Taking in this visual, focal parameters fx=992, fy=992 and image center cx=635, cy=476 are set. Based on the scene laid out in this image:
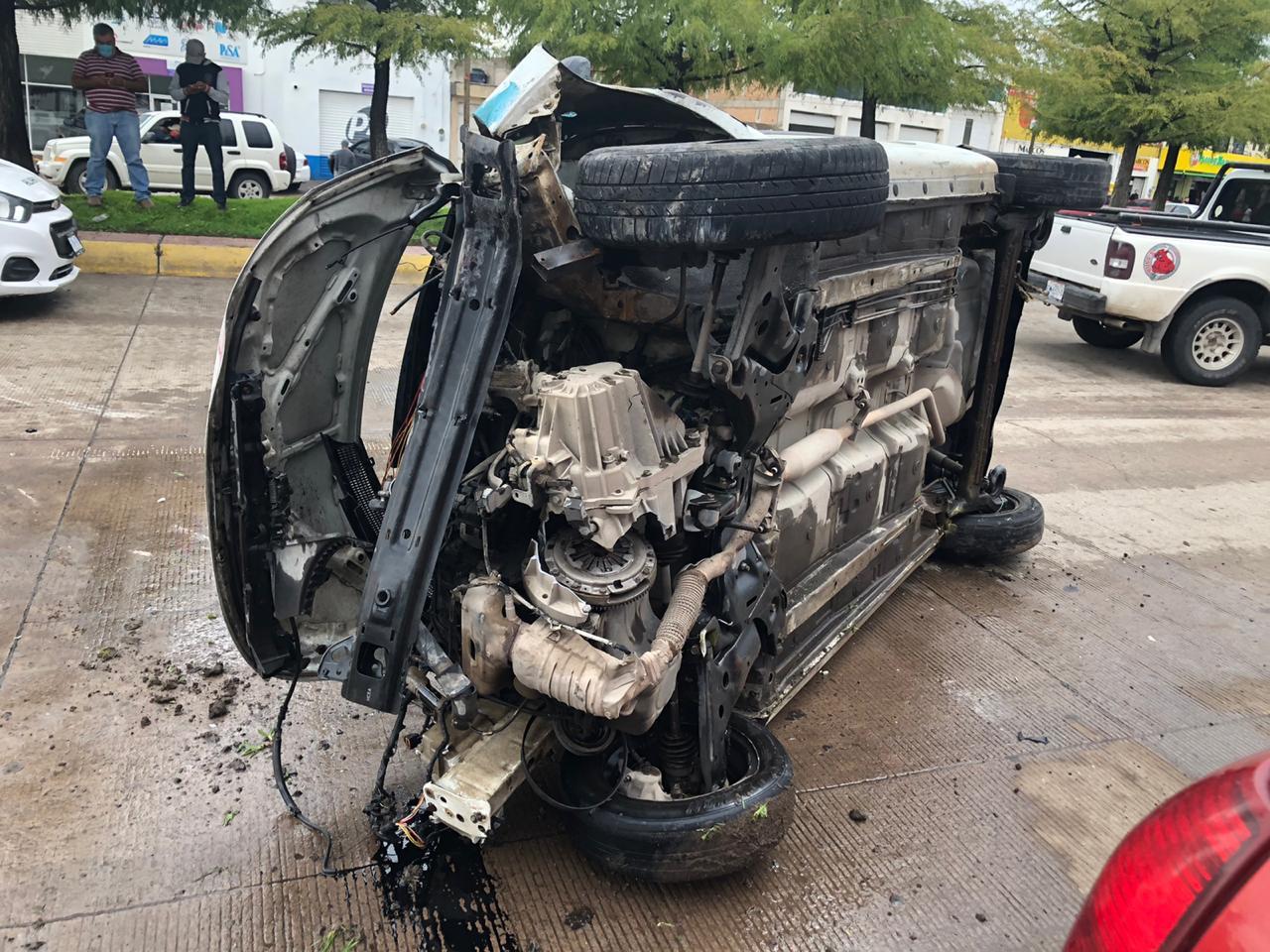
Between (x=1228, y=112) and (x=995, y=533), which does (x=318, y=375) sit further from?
(x=1228, y=112)

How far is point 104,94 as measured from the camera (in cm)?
1128

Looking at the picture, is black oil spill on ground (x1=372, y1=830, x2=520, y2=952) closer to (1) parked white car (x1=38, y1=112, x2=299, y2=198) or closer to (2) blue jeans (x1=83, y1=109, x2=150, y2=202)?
(2) blue jeans (x1=83, y1=109, x2=150, y2=202)

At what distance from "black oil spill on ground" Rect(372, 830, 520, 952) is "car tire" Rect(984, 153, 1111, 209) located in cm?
356

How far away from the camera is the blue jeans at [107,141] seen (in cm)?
1124

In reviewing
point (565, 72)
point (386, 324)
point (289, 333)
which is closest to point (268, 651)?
point (289, 333)

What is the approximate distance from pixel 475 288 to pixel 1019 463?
5225 mm

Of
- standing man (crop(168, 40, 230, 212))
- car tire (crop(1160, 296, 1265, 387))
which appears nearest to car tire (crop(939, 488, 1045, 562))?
car tire (crop(1160, 296, 1265, 387))

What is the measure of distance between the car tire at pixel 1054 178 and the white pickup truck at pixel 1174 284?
17.7ft

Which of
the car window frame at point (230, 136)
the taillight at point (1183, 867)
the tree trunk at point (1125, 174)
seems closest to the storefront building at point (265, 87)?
the car window frame at point (230, 136)

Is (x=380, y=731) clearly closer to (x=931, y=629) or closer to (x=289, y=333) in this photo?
(x=289, y=333)

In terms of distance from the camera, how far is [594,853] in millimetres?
2643

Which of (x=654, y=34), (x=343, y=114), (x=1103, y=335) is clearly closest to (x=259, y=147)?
(x=654, y=34)

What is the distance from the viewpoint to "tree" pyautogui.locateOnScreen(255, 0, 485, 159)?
12.9 metres

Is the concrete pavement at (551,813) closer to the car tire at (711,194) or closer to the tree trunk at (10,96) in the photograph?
the car tire at (711,194)
